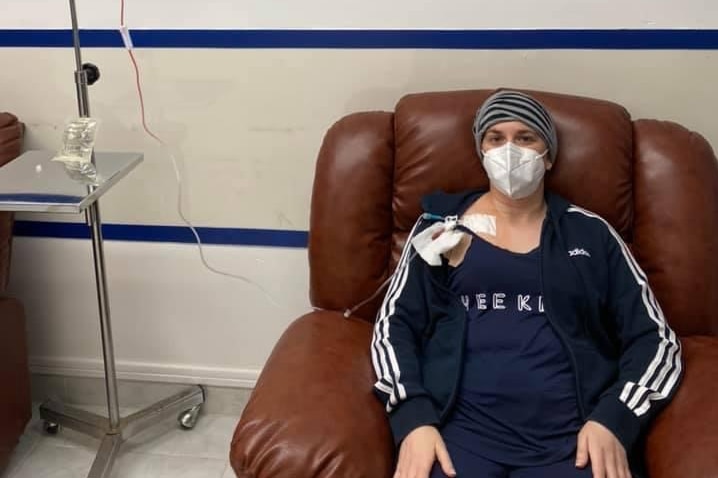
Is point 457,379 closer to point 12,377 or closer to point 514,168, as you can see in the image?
point 514,168

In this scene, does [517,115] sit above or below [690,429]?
above

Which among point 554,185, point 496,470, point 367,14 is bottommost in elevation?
point 496,470

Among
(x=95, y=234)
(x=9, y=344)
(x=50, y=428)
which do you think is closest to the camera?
(x=95, y=234)

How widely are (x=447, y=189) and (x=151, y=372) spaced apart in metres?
1.09

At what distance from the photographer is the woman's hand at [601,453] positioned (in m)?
1.48

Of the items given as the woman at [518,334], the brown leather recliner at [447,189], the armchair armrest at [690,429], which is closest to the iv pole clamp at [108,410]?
the brown leather recliner at [447,189]

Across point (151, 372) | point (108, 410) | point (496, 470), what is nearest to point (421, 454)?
point (496, 470)

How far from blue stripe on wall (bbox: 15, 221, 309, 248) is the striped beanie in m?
0.67

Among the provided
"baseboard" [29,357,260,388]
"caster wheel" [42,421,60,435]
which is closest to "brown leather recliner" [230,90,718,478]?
"baseboard" [29,357,260,388]

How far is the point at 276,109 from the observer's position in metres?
2.15

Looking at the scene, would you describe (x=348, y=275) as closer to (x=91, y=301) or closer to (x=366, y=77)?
(x=366, y=77)

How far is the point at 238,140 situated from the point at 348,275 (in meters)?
0.53

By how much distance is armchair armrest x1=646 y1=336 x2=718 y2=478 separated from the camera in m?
1.41

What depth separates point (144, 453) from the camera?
7.50 feet
